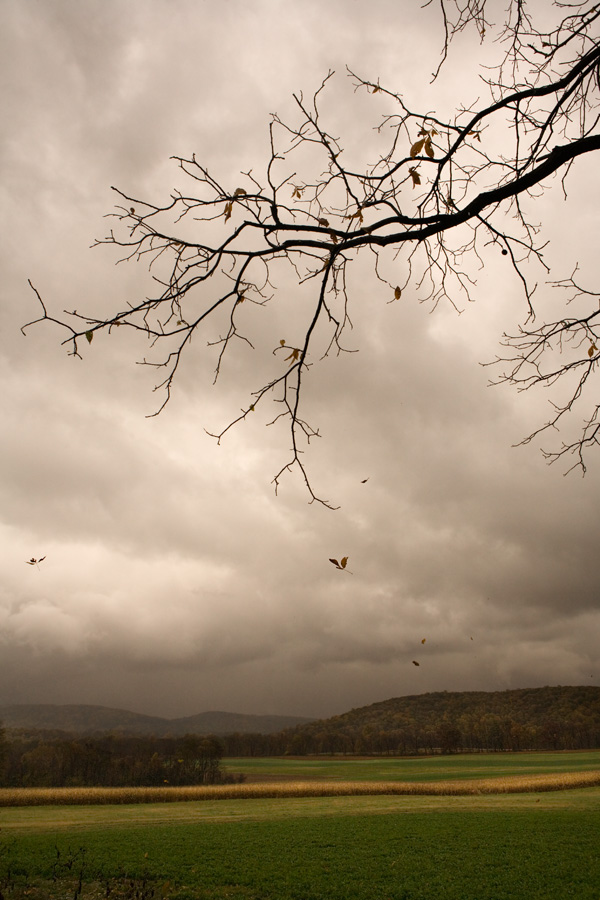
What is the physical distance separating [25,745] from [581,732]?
104 meters

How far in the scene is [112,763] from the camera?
2977 inches

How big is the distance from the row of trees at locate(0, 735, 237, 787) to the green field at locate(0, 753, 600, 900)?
4679 centimetres

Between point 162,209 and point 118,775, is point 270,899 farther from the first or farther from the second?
point 118,775

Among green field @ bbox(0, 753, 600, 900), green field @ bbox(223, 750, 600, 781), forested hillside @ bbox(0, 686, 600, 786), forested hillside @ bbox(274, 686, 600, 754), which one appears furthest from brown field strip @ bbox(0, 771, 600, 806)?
forested hillside @ bbox(274, 686, 600, 754)

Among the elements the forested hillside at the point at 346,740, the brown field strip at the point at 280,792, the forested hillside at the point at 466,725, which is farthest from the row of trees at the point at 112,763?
the forested hillside at the point at 466,725

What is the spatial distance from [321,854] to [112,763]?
231 ft

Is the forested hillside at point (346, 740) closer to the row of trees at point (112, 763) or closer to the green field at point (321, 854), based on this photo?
the row of trees at point (112, 763)

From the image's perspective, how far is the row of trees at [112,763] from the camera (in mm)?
70562

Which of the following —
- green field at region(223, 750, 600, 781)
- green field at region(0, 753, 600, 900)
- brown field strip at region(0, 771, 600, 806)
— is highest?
green field at region(0, 753, 600, 900)

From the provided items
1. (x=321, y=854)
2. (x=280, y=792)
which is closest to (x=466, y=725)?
(x=280, y=792)

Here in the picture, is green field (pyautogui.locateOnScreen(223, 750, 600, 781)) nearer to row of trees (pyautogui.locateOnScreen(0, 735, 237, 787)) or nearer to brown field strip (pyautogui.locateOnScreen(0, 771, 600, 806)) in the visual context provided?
row of trees (pyautogui.locateOnScreen(0, 735, 237, 787))

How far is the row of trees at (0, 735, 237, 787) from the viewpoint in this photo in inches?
2778

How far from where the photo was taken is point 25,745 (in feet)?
274

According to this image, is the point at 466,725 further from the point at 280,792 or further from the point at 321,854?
the point at 321,854
